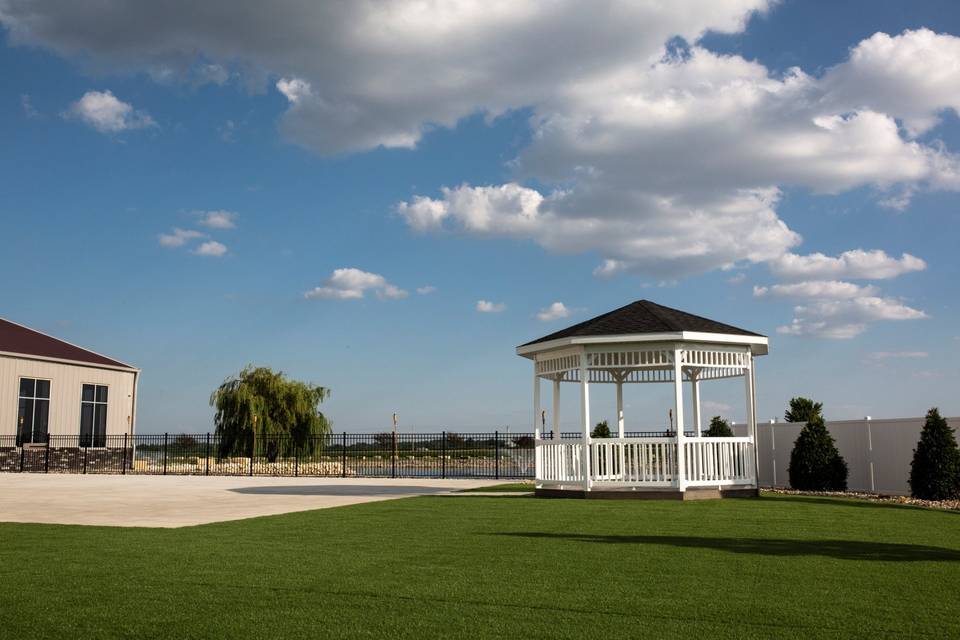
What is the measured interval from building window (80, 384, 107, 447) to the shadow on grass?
107 feet

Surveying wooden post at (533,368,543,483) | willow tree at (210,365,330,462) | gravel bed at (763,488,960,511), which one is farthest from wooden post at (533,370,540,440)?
willow tree at (210,365,330,462)

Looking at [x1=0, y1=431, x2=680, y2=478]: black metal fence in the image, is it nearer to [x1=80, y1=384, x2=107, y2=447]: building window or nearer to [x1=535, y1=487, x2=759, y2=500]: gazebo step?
[x1=80, y1=384, x2=107, y2=447]: building window

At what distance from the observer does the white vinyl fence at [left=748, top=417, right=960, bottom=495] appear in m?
18.0

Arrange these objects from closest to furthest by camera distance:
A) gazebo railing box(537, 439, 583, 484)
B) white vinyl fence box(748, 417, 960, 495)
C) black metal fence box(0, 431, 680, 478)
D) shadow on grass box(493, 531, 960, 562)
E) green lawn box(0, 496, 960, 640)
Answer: green lawn box(0, 496, 960, 640), shadow on grass box(493, 531, 960, 562), gazebo railing box(537, 439, 583, 484), white vinyl fence box(748, 417, 960, 495), black metal fence box(0, 431, 680, 478)

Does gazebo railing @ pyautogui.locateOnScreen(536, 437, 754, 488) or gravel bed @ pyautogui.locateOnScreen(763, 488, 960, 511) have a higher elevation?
gazebo railing @ pyautogui.locateOnScreen(536, 437, 754, 488)

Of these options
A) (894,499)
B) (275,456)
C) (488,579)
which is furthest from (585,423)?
(275,456)

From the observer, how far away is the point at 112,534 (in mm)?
9930

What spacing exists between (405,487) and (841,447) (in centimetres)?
1037

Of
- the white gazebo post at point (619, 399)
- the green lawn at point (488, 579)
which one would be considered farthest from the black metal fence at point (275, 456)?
the green lawn at point (488, 579)

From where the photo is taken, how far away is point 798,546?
8.38m

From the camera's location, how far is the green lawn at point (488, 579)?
5051 millimetres

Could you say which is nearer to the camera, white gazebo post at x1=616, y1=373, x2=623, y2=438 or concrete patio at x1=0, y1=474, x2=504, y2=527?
concrete patio at x1=0, y1=474, x2=504, y2=527

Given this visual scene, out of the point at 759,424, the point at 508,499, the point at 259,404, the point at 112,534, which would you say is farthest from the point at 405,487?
the point at 259,404

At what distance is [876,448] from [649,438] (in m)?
6.73
